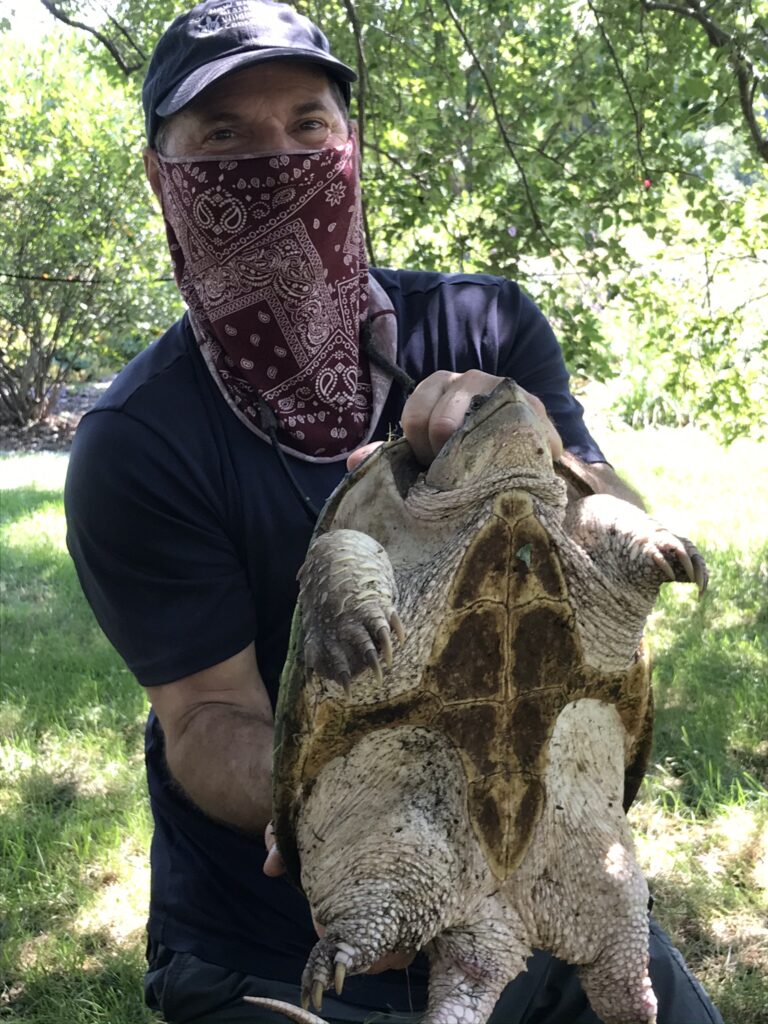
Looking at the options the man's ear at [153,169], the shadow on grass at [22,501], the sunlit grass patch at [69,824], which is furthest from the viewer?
the shadow on grass at [22,501]

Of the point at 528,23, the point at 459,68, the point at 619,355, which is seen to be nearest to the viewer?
the point at 459,68

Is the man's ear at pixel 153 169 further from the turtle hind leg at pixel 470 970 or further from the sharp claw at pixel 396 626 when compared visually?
the turtle hind leg at pixel 470 970

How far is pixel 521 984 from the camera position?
6.98ft

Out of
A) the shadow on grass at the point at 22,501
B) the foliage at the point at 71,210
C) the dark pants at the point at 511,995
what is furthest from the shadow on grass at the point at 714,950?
the foliage at the point at 71,210

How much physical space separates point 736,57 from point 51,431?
35.8ft

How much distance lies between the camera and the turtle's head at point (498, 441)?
4.58ft

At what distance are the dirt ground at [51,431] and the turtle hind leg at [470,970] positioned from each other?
35.9 ft

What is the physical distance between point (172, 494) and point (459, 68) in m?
3.85

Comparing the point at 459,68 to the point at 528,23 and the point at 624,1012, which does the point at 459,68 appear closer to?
the point at 528,23

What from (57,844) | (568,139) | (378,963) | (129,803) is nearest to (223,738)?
(378,963)

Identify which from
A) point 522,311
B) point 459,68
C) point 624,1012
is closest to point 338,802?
point 624,1012

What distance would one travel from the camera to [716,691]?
412 cm

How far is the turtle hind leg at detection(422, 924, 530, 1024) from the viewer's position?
143cm

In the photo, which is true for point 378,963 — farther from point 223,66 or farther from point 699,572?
point 223,66
